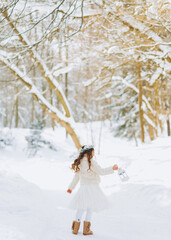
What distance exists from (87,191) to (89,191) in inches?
1.2

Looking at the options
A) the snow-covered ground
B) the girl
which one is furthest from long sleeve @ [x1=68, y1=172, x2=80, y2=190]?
the snow-covered ground

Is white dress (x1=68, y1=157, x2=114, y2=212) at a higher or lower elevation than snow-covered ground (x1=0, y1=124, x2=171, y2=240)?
higher

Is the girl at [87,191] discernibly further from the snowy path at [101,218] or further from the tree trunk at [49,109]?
the tree trunk at [49,109]

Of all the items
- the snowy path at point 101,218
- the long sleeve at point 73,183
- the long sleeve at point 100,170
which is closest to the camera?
the snowy path at point 101,218

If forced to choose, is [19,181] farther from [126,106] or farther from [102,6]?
[126,106]

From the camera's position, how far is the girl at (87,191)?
12.5 feet

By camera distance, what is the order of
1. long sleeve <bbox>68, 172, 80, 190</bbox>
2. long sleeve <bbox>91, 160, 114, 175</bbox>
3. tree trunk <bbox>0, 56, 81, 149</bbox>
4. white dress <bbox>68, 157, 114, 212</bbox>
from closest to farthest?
white dress <bbox>68, 157, 114, 212</bbox> → long sleeve <bbox>91, 160, 114, 175</bbox> → long sleeve <bbox>68, 172, 80, 190</bbox> → tree trunk <bbox>0, 56, 81, 149</bbox>

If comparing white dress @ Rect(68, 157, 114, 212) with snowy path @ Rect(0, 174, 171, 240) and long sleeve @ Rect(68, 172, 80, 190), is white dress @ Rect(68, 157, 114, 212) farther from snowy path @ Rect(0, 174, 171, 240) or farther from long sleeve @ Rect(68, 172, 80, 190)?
snowy path @ Rect(0, 174, 171, 240)

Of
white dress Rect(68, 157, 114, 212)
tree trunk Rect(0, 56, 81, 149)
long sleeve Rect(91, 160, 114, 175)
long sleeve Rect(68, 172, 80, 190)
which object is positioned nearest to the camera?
white dress Rect(68, 157, 114, 212)

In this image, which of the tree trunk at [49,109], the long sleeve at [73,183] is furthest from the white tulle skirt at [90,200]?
the tree trunk at [49,109]

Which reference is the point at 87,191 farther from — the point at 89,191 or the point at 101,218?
the point at 101,218

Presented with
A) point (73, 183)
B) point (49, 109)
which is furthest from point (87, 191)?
point (49, 109)

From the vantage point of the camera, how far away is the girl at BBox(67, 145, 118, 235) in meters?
3.79

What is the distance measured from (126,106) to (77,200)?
17.1m
